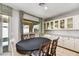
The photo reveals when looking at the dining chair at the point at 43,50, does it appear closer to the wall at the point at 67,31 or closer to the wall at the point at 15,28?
the wall at the point at 67,31

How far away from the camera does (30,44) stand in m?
1.58

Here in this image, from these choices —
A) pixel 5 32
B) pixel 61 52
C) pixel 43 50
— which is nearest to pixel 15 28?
pixel 5 32

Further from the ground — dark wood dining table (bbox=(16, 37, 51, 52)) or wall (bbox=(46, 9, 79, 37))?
wall (bbox=(46, 9, 79, 37))

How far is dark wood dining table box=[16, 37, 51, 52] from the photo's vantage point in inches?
60.8

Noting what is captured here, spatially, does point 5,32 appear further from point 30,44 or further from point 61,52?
point 61,52

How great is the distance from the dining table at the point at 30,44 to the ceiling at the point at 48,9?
1.17 feet

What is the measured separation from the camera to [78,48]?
1518 mm

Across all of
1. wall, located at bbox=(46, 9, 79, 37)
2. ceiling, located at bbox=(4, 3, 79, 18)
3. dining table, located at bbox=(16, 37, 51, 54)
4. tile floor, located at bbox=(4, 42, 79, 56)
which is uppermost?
ceiling, located at bbox=(4, 3, 79, 18)

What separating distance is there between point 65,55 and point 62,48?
0.11 meters

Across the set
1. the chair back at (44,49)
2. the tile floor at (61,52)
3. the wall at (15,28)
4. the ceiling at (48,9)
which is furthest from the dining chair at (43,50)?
the ceiling at (48,9)

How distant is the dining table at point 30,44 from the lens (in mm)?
1542

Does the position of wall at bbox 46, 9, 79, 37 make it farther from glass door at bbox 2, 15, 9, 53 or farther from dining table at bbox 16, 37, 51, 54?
glass door at bbox 2, 15, 9, 53

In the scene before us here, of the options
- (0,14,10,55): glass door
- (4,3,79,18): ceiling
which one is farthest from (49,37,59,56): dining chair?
(0,14,10,55): glass door

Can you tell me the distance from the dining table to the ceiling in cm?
36
